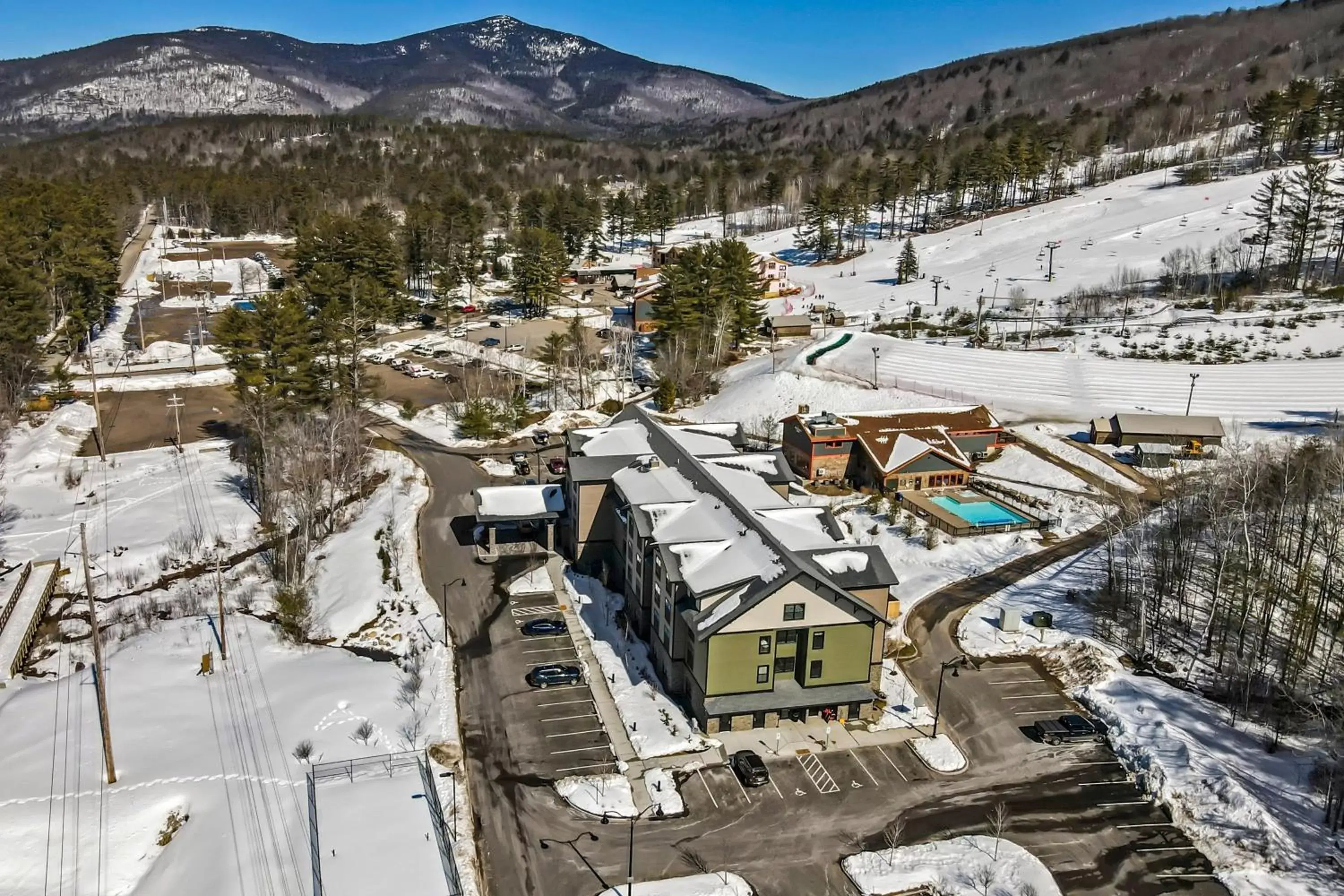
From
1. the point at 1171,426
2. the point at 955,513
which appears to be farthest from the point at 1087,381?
the point at 955,513

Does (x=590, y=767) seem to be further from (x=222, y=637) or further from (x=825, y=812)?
(x=222, y=637)

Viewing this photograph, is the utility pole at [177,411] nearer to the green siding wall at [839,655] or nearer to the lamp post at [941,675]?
the green siding wall at [839,655]

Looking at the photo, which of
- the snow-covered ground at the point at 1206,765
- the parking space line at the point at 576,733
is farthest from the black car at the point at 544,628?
the snow-covered ground at the point at 1206,765

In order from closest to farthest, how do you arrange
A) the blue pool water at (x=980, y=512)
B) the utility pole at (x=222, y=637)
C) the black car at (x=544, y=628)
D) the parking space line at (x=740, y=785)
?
the parking space line at (x=740, y=785), the utility pole at (x=222, y=637), the black car at (x=544, y=628), the blue pool water at (x=980, y=512)

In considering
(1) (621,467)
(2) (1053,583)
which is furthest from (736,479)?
(2) (1053,583)

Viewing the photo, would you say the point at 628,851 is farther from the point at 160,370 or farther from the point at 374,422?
the point at 160,370

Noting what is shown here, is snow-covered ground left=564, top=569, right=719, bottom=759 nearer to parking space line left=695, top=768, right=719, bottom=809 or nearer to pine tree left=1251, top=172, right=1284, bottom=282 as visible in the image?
parking space line left=695, top=768, right=719, bottom=809
